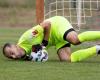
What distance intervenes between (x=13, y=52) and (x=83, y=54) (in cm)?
119

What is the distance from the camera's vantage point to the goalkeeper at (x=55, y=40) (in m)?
10.7

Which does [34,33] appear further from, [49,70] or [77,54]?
[49,70]

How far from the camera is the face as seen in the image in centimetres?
1066

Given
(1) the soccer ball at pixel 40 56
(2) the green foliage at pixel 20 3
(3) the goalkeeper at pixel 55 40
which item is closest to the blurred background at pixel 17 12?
(2) the green foliage at pixel 20 3

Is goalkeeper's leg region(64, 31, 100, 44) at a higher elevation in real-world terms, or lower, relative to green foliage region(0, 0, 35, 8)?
higher

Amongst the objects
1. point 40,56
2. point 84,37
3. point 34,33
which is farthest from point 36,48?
point 84,37

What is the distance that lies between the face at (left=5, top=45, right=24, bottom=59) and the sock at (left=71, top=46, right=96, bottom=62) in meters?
0.92

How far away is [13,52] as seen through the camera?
10.7 m

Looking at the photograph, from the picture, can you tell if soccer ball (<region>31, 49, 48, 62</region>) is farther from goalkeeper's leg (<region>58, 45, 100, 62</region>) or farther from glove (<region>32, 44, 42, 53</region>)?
goalkeeper's leg (<region>58, 45, 100, 62</region>)

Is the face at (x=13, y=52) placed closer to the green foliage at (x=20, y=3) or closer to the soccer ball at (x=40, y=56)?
the soccer ball at (x=40, y=56)

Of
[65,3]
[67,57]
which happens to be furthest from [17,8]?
[67,57]

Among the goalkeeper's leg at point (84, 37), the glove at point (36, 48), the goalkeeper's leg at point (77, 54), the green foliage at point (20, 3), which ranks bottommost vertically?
the green foliage at point (20, 3)

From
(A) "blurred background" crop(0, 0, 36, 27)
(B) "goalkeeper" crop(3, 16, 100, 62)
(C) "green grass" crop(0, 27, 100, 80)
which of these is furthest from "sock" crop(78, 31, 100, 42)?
(A) "blurred background" crop(0, 0, 36, 27)

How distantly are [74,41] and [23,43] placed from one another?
869 millimetres
